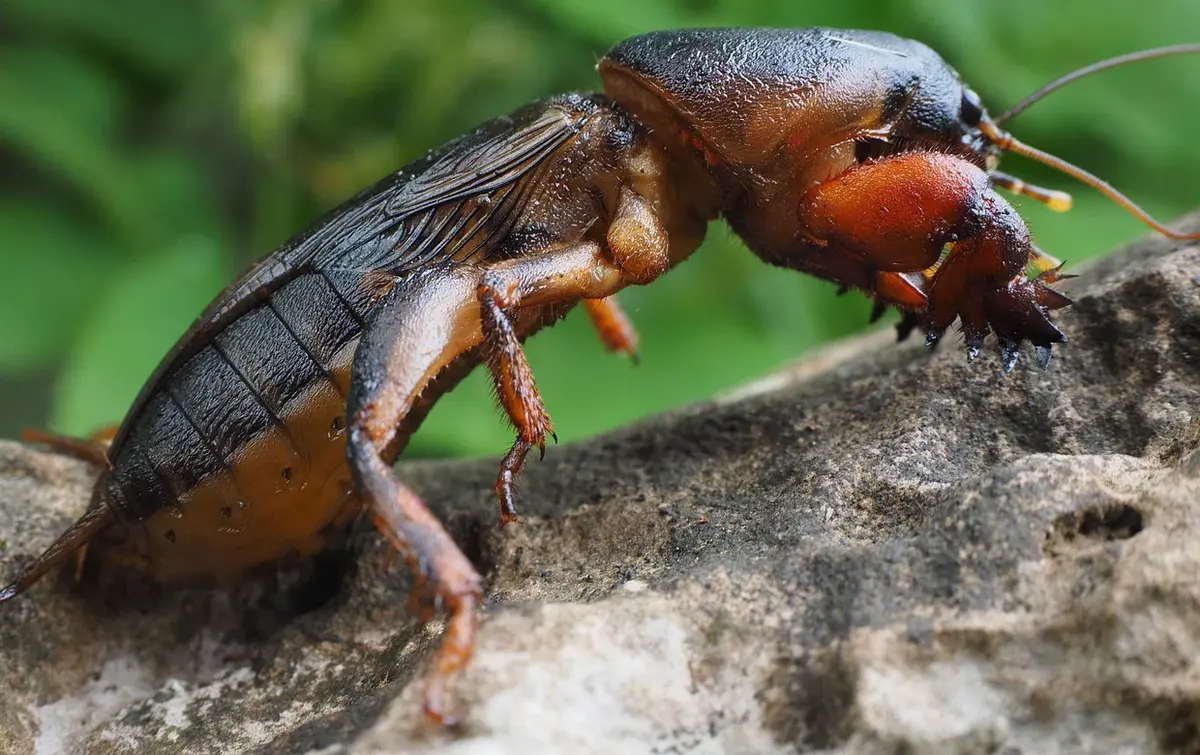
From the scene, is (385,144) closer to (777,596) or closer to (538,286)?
(538,286)

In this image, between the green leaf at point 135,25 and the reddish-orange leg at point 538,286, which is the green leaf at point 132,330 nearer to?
the green leaf at point 135,25

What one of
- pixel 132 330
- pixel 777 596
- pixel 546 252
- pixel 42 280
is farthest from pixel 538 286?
pixel 42 280

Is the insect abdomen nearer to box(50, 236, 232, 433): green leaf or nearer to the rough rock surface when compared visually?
the rough rock surface

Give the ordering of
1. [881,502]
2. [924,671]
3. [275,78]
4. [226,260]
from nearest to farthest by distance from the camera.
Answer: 1. [924,671]
2. [881,502]
3. [275,78]
4. [226,260]

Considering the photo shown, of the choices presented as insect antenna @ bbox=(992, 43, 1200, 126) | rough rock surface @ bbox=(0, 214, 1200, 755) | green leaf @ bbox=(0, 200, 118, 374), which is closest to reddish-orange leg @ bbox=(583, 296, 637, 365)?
rough rock surface @ bbox=(0, 214, 1200, 755)

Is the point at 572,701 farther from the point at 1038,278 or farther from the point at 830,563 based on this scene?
the point at 1038,278

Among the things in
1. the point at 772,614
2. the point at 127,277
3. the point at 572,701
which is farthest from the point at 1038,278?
the point at 127,277
